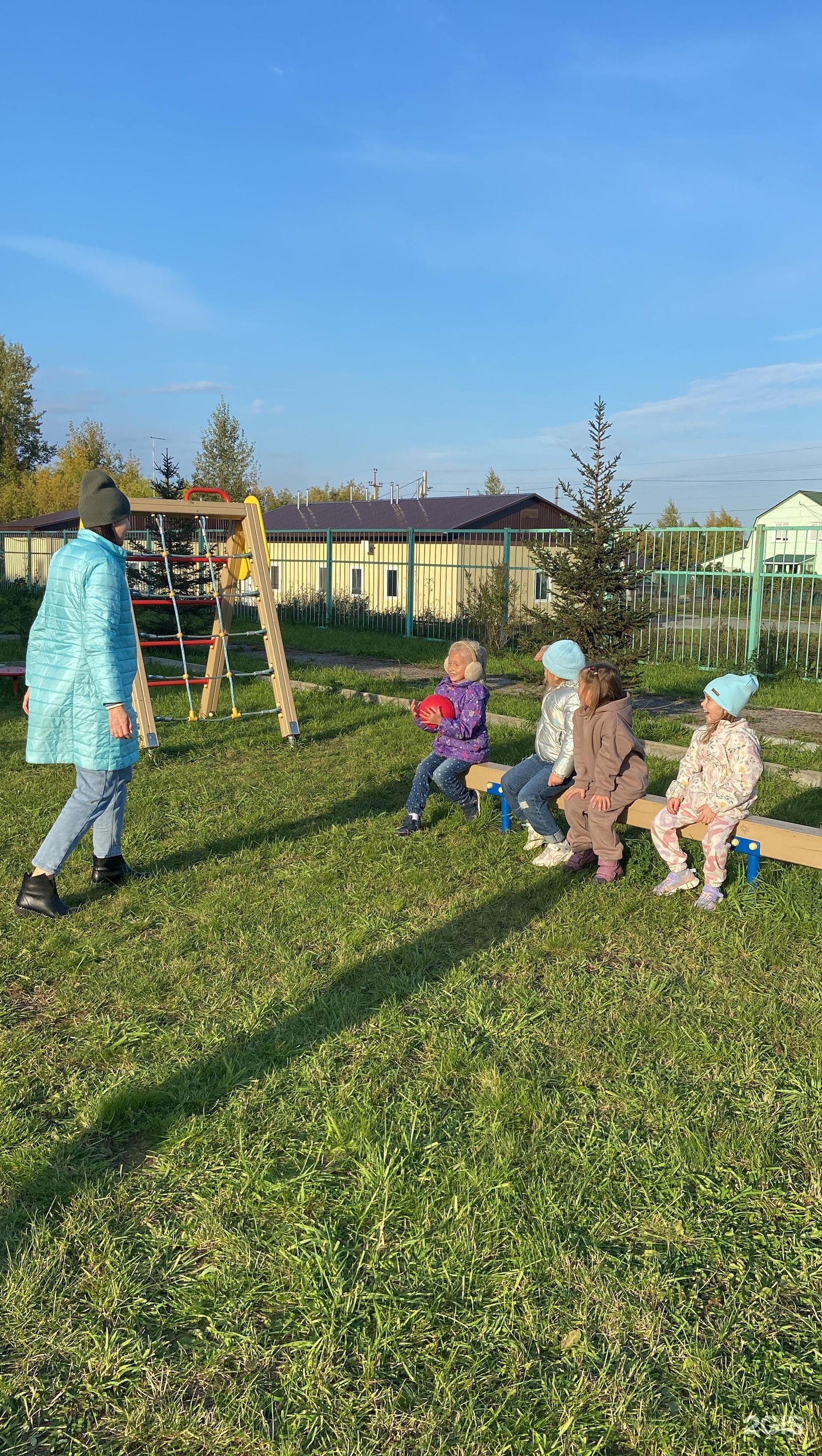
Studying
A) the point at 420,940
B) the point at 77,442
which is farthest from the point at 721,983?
the point at 77,442

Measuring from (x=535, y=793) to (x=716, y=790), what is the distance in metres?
1.04

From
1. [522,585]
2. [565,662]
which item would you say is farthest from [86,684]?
[522,585]

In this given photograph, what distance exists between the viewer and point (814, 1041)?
→ 3465 mm

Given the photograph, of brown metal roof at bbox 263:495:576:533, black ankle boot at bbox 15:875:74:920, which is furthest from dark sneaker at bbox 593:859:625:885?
brown metal roof at bbox 263:495:576:533

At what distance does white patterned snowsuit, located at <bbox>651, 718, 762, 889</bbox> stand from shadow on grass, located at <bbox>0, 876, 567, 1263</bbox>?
797 mm

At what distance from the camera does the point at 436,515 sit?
3081 cm

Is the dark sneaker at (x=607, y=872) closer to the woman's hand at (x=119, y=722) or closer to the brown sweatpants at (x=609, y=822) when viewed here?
the brown sweatpants at (x=609, y=822)

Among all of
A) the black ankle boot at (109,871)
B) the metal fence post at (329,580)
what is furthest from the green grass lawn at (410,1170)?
the metal fence post at (329,580)

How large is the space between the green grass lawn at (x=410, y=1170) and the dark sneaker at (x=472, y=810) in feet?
4.20

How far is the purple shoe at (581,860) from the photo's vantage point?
545 centimetres

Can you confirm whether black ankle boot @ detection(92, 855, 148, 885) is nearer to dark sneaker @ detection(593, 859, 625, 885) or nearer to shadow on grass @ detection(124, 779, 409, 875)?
shadow on grass @ detection(124, 779, 409, 875)

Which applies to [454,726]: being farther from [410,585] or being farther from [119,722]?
[410,585]

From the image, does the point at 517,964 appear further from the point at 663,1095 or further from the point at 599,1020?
the point at 663,1095

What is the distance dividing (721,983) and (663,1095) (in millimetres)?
979
